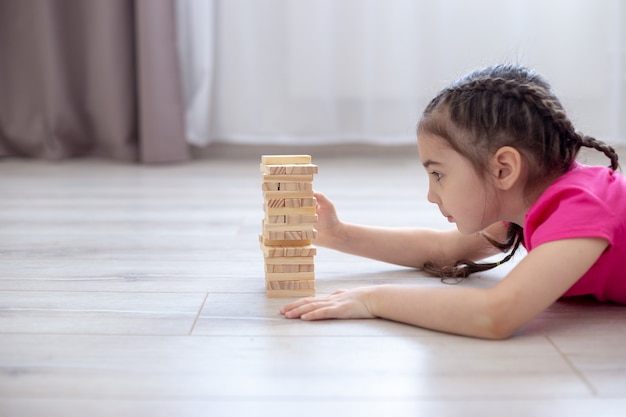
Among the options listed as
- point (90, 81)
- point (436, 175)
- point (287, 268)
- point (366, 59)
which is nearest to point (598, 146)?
point (436, 175)

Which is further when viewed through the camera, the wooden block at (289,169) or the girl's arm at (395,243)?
the girl's arm at (395,243)

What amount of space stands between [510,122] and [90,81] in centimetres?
200

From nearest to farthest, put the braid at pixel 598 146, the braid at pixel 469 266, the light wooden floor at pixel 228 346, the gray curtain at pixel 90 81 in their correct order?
the light wooden floor at pixel 228 346 → the braid at pixel 598 146 → the braid at pixel 469 266 → the gray curtain at pixel 90 81

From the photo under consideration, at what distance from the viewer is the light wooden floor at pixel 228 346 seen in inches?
32.9

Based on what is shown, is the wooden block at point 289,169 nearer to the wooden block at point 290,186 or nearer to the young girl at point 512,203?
the wooden block at point 290,186

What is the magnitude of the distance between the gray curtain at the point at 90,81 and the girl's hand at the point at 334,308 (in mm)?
1665

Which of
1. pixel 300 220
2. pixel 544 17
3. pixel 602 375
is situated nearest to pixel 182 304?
pixel 300 220

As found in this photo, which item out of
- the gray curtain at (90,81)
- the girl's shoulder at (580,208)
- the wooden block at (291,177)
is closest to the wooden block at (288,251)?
the wooden block at (291,177)

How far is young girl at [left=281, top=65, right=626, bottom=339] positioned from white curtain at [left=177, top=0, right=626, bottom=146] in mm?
1612

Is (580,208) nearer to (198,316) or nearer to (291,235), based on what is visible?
(291,235)

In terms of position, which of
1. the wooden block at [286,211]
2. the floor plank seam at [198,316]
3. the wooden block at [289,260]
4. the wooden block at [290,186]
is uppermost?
the wooden block at [290,186]

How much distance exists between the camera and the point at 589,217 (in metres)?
1.03

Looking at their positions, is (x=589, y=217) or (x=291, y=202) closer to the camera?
(x=589, y=217)

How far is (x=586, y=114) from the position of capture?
275cm
